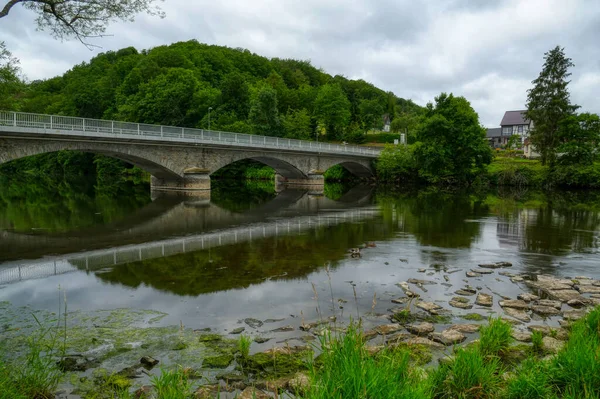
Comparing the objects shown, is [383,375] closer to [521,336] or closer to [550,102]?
[521,336]

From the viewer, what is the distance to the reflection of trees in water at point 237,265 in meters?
11.1

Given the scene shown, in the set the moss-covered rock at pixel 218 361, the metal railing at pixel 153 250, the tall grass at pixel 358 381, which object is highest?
the tall grass at pixel 358 381

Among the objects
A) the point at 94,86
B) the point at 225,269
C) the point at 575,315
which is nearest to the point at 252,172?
the point at 94,86

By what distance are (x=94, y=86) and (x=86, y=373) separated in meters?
88.5

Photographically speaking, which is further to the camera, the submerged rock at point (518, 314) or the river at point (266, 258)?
the river at point (266, 258)

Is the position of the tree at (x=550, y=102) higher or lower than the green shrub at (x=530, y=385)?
higher

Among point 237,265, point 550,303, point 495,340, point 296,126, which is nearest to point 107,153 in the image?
point 237,265

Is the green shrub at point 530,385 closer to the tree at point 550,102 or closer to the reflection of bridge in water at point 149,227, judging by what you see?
the reflection of bridge in water at point 149,227

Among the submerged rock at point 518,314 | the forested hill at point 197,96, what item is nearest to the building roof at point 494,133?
the forested hill at point 197,96

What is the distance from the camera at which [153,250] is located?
1530 centimetres

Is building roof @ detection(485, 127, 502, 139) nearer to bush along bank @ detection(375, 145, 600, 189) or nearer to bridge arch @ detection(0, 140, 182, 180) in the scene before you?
bush along bank @ detection(375, 145, 600, 189)

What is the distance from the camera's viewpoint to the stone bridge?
27547 mm

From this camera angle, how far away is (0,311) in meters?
8.84

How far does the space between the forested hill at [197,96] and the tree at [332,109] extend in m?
0.21
